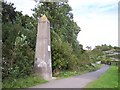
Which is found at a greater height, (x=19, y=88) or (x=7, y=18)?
(x=7, y=18)

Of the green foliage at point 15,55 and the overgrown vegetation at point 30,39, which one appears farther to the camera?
the overgrown vegetation at point 30,39

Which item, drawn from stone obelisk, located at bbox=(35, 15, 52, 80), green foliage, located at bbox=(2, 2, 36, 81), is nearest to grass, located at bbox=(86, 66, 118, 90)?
stone obelisk, located at bbox=(35, 15, 52, 80)

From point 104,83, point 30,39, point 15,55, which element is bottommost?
point 104,83

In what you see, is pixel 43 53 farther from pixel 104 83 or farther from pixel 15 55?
pixel 104 83

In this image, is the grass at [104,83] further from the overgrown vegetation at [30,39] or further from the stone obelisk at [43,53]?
the overgrown vegetation at [30,39]

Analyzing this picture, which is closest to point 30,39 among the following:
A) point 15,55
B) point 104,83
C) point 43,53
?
point 43,53

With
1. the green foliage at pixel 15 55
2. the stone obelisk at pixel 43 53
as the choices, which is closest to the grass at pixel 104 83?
the stone obelisk at pixel 43 53

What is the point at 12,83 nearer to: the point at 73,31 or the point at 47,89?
the point at 47,89

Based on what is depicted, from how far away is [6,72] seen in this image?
16.1 metres

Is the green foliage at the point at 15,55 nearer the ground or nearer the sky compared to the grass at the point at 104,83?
nearer the sky

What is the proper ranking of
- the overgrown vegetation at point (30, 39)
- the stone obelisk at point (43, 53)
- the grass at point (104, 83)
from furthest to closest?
the stone obelisk at point (43, 53), the overgrown vegetation at point (30, 39), the grass at point (104, 83)

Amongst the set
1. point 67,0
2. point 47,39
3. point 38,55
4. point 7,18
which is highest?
point 67,0

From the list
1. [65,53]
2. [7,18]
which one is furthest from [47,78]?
[7,18]

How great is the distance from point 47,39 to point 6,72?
5494 millimetres
